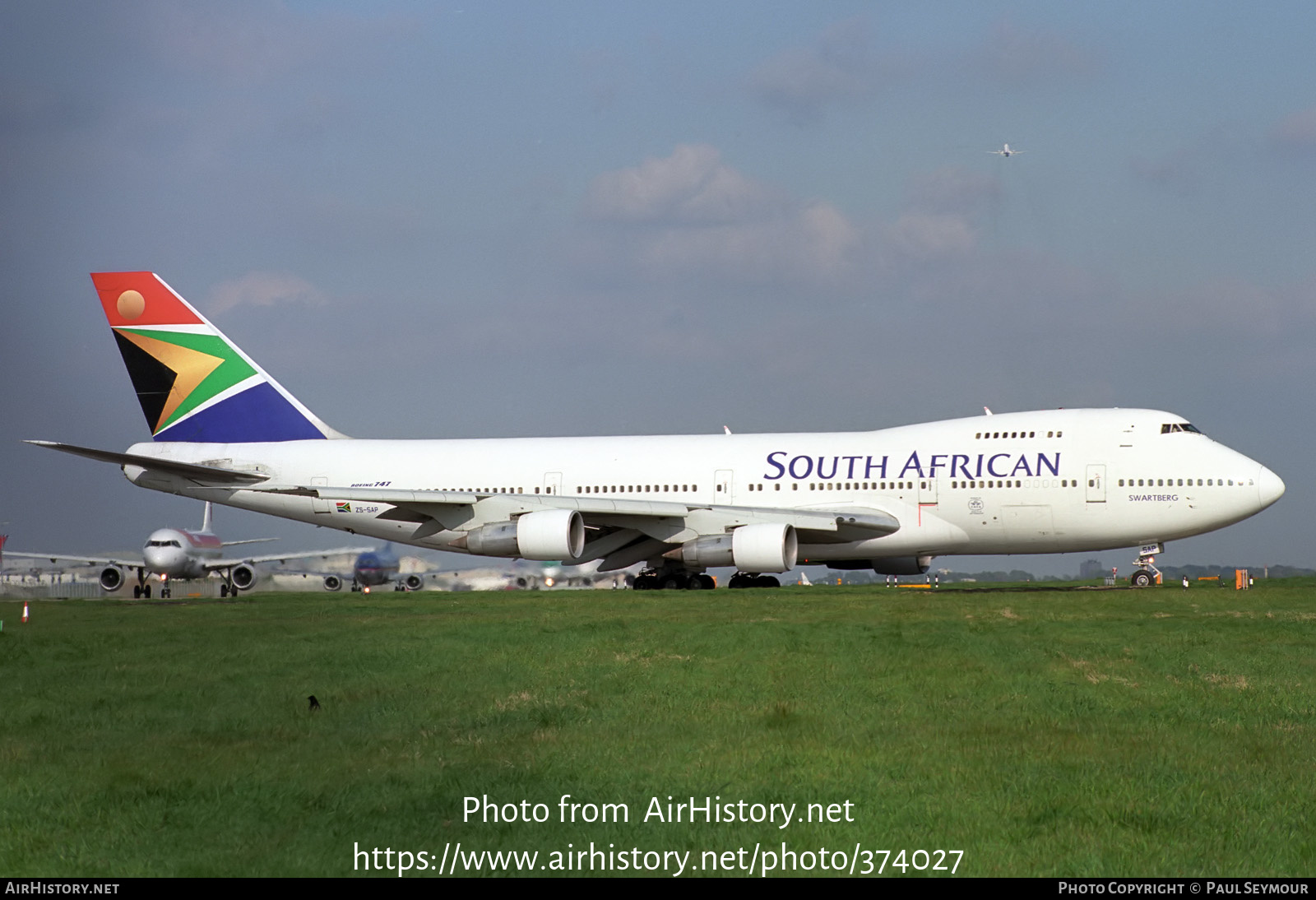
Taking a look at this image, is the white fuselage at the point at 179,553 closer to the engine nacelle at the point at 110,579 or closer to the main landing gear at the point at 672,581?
the engine nacelle at the point at 110,579

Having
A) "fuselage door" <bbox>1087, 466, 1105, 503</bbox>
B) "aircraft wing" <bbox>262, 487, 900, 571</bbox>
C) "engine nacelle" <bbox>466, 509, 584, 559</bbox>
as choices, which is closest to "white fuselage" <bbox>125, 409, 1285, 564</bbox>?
"fuselage door" <bbox>1087, 466, 1105, 503</bbox>

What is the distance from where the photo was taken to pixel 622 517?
32.7 meters

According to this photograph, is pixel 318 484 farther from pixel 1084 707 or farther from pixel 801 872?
pixel 801 872

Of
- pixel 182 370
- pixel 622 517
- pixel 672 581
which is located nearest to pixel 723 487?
pixel 622 517

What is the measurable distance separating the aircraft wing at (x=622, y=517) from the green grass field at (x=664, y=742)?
14.3m

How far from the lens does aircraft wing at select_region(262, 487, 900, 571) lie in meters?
31.7

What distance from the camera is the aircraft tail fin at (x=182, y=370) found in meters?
38.2

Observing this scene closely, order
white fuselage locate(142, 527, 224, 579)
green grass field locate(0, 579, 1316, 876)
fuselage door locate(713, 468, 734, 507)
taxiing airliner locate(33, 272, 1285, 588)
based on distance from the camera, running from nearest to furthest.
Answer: green grass field locate(0, 579, 1316, 876) < taxiing airliner locate(33, 272, 1285, 588) < fuselage door locate(713, 468, 734, 507) < white fuselage locate(142, 527, 224, 579)

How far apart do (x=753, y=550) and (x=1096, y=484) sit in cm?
810

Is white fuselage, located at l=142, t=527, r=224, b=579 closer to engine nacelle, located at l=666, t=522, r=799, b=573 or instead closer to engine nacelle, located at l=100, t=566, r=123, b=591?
engine nacelle, located at l=100, t=566, r=123, b=591

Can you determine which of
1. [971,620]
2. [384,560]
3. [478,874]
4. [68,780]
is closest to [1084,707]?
[478,874]

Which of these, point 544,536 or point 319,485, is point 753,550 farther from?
point 319,485

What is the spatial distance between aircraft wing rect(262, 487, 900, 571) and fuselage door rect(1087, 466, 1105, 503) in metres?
4.54

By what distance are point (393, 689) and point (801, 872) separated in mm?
6371
